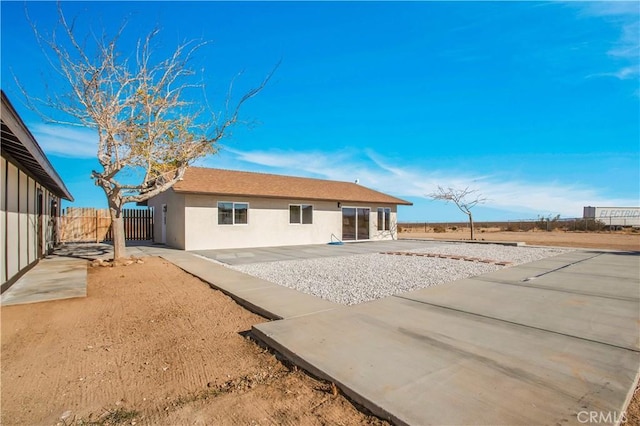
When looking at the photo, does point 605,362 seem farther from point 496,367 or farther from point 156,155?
point 156,155

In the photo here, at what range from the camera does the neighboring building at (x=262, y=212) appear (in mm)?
14312

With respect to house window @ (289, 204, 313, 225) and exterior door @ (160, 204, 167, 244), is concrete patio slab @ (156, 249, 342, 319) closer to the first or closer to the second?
house window @ (289, 204, 313, 225)

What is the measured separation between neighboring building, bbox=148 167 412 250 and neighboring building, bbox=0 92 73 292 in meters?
4.79

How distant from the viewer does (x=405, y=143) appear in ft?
79.9

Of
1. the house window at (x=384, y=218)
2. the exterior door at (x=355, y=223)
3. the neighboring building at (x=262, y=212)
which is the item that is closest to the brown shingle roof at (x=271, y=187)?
the neighboring building at (x=262, y=212)

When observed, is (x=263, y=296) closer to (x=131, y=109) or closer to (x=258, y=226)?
(x=131, y=109)

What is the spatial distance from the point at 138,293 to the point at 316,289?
3.52 metres

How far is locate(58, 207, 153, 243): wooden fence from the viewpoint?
731 inches

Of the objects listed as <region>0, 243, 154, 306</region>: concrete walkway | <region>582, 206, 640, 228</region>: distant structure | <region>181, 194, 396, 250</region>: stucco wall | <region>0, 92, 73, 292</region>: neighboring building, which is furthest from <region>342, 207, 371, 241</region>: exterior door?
<region>582, 206, 640, 228</region>: distant structure

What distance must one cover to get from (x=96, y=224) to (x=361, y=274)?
1789 centimetres

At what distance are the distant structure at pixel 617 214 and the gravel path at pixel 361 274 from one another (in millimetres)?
49411

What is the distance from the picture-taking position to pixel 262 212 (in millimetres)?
16125

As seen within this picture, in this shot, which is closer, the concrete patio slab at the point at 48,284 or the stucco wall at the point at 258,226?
the concrete patio slab at the point at 48,284

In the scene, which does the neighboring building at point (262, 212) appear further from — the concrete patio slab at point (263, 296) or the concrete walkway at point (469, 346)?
the concrete walkway at point (469, 346)
